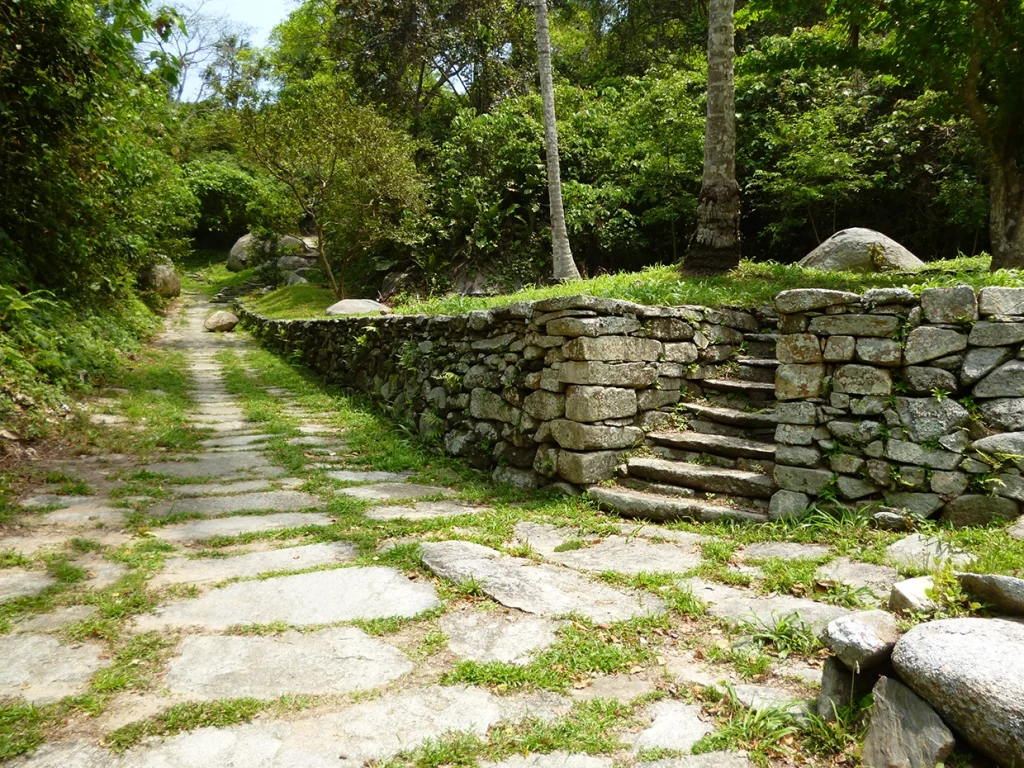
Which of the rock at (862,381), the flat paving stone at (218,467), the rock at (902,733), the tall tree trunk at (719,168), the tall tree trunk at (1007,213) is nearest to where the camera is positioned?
the rock at (902,733)

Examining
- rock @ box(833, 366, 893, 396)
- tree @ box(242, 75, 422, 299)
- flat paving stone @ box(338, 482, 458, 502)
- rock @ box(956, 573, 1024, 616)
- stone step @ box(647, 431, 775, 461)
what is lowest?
flat paving stone @ box(338, 482, 458, 502)

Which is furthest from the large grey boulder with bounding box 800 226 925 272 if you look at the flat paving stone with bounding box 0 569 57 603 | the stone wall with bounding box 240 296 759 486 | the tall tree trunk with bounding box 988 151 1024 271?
the flat paving stone with bounding box 0 569 57 603

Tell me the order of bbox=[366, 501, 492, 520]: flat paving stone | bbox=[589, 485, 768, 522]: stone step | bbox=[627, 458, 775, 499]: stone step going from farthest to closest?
bbox=[366, 501, 492, 520]: flat paving stone, bbox=[627, 458, 775, 499]: stone step, bbox=[589, 485, 768, 522]: stone step

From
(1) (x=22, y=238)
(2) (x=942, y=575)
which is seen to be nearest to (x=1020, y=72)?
(2) (x=942, y=575)

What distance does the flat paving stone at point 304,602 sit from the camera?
113 inches

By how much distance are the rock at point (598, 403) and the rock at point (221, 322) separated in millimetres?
15269

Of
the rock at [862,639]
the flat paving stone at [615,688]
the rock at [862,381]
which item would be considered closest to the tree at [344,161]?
the rock at [862,381]

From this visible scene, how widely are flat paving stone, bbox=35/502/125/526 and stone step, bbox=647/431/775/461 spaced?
3781 mm

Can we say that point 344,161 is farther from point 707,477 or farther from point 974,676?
point 974,676

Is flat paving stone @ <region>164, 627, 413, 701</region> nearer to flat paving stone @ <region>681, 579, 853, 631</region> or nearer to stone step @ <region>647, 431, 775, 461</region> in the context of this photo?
flat paving stone @ <region>681, 579, 853, 631</region>

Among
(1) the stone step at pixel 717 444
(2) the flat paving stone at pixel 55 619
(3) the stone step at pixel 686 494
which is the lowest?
(3) the stone step at pixel 686 494

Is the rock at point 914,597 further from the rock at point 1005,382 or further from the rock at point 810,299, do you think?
the rock at point 810,299

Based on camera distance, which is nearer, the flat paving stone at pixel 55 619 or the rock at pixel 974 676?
the rock at pixel 974 676

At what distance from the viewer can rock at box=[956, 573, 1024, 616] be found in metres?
2.06
